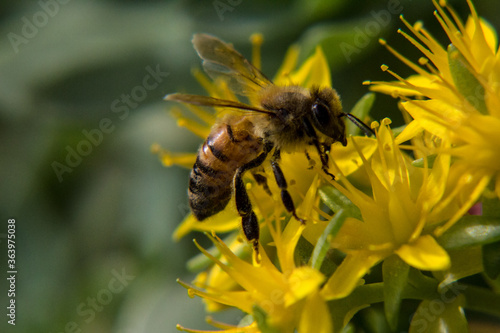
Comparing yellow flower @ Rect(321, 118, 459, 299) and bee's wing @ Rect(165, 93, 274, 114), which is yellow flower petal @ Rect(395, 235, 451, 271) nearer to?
yellow flower @ Rect(321, 118, 459, 299)

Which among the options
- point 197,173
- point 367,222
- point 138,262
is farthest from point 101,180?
point 367,222

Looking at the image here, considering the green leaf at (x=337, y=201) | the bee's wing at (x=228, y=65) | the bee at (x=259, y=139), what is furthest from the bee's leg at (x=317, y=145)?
the bee's wing at (x=228, y=65)

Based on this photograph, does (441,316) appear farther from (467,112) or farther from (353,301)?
(467,112)

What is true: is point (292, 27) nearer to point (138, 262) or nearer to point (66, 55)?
point (66, 55)

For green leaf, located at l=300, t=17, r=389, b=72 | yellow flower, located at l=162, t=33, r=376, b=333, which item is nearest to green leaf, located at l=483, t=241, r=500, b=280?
yellow flower, located at l=162, t=33, r=376, b=333

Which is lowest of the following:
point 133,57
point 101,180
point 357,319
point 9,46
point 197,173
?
point 357,319

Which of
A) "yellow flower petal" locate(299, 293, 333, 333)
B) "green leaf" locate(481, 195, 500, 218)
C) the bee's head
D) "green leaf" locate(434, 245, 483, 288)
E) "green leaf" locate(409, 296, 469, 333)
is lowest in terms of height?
"green leaf" locate(409, 296, 469, 333)
